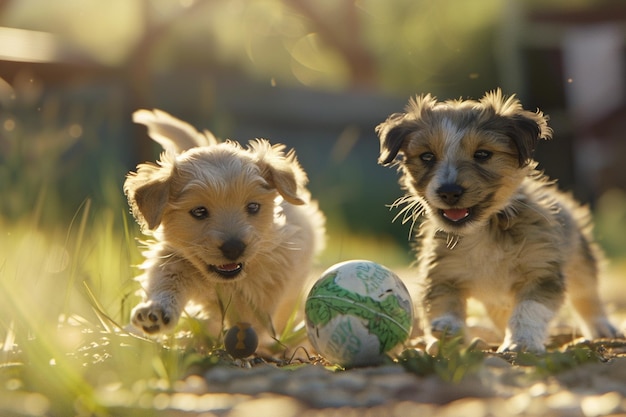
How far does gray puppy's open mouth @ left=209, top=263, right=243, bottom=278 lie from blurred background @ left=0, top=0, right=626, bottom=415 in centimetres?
169

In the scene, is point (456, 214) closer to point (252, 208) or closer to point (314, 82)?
point (252, 208)

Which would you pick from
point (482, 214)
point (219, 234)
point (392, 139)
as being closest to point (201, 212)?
point (219, 234)

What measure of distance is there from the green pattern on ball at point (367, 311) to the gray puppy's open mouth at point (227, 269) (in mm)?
463

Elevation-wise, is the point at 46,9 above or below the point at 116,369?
above

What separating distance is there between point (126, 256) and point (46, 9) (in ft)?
41.2

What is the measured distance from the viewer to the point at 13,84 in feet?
32.7

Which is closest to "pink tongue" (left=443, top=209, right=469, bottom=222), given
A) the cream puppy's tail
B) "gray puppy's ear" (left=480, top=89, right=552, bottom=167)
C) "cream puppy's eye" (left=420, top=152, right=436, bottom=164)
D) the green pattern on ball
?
"cream puppy's eye" (left=420, top=152, right=436, bottom=164)

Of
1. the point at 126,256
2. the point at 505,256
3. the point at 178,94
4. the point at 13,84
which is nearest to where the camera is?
the point at 505,256

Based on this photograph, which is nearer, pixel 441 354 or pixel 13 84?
pixel 441 354

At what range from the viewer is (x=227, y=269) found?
455 centimetres

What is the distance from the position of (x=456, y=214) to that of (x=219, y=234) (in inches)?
52.2

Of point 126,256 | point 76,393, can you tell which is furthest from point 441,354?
point 126,256

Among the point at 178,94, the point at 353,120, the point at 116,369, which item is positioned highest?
the point at 353,120

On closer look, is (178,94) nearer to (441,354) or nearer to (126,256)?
(126,256)
